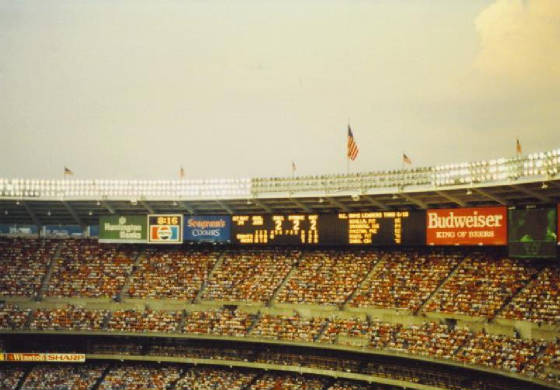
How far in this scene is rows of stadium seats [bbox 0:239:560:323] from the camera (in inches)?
1467

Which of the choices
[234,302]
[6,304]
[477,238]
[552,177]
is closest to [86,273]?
[6,304]

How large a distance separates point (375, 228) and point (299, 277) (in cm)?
736

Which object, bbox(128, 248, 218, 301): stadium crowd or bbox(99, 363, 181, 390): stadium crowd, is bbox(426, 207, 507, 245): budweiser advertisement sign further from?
bbox(99, 363, 181, 390): stadium crowd

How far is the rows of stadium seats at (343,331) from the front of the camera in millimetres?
33219

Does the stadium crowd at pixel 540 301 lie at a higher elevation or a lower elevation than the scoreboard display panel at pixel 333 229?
lower

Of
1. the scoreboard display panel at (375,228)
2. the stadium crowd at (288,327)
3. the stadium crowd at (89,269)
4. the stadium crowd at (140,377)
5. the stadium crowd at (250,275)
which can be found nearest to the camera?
the scoreboard display panel at (375,228)

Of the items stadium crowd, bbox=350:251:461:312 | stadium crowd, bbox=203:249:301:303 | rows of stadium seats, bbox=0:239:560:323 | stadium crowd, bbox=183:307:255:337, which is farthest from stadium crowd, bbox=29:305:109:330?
stadium crowd, bbox=350:251:461:312

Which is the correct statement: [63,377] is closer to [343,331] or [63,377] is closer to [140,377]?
[140,377]

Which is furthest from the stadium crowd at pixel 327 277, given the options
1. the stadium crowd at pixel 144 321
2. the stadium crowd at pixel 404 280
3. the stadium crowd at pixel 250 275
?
the stadium crowd at pixel 144 321

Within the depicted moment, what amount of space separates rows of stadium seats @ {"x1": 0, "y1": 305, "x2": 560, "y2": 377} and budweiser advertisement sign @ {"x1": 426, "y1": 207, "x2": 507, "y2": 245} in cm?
551

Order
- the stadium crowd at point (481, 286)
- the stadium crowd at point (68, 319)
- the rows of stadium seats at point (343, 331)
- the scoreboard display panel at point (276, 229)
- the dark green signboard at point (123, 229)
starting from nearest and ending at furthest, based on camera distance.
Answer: the rows of stadium seats at point (343, 331) → the stadium crowd at point (481, 286) → the scoreboard display panel at point (276, 229) → the stadium crowd at point (68, 319) → the dark green signboard at point (123, 229)

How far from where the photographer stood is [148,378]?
4522 cm

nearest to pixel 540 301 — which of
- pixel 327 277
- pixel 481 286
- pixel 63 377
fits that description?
pixel 481 286

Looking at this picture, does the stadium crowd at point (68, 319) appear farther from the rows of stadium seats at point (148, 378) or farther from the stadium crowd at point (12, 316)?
the rows of stadium seats at point (148, 378)
